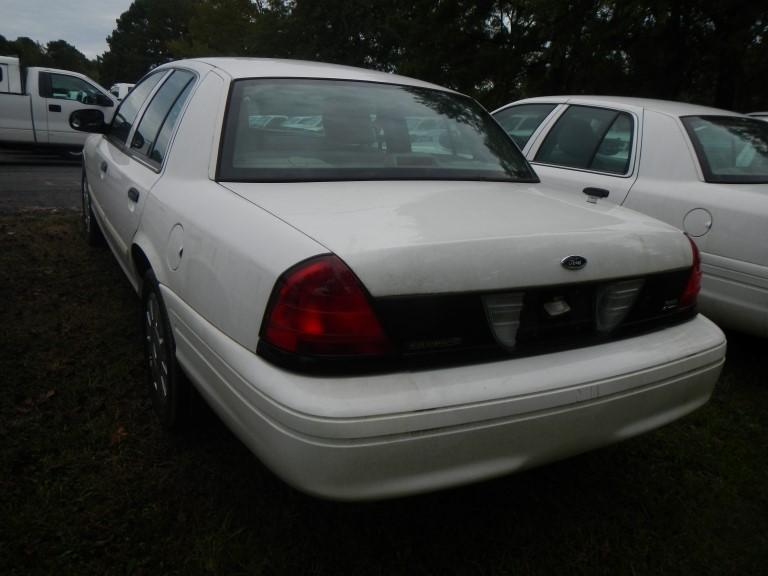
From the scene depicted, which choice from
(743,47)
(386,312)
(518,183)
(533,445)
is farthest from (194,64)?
(743,47)

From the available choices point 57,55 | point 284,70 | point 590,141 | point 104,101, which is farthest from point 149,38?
point 284,70

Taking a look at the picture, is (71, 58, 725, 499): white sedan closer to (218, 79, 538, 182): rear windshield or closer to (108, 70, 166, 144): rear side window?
(218, 79, 538, 182): rear windshield

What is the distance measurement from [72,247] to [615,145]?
422 cm

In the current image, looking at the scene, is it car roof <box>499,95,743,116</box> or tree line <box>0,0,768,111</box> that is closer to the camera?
car roof <box>499,95,743,116</box>

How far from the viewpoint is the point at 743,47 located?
38.3 ft

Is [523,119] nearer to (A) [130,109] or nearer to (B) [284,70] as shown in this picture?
(B) [284,70]

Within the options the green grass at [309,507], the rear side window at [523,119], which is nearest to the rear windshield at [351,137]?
the green grass at [309,507]

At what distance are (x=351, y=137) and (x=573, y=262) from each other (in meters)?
1.09

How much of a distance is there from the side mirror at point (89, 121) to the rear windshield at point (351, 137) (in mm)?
2136

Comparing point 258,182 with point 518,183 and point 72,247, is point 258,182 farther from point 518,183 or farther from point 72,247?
point 72,247

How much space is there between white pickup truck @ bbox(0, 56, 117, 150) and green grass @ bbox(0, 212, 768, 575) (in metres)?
9.97

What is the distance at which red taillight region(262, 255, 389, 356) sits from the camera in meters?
1.62

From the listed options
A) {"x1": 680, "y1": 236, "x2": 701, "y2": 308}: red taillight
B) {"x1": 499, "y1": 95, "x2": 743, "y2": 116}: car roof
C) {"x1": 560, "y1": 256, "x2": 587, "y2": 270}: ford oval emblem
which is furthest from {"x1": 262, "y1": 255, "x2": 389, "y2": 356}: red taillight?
{"x1": 499, "y1": 95, "x2": 743, "y2": 116}: car roof

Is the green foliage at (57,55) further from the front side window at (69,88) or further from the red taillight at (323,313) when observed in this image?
the red taillight at (323,313)
